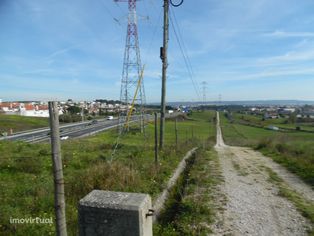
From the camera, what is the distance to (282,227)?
5.05 metres

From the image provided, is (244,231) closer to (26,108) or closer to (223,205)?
(223,205)

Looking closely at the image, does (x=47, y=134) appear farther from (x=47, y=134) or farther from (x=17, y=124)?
(x=17, y=124)

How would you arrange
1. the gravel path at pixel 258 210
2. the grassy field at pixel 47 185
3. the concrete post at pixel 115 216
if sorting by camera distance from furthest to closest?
the gravel path at pixel 258 210 < the grassy field at pixel 47 185 < the concrete post at pixel 115 216

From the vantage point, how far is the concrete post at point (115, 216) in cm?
271

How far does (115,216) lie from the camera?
276 centimetres

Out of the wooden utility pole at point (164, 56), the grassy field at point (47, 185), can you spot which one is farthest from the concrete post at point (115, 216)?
the wooden utility pole at point (164, 56)

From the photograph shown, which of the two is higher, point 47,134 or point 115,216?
point 115,216

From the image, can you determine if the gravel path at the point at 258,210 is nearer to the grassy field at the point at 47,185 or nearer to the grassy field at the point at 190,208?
the grassy field at the point at 190,208

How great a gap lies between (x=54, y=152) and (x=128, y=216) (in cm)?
100

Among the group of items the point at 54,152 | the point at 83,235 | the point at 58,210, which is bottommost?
the point at 83,235

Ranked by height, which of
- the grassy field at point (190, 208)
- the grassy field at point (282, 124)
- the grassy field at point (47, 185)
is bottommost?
the grassy field at point (282, 124)

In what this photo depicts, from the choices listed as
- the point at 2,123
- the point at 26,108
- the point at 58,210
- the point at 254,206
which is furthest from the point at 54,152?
the point at 26,108

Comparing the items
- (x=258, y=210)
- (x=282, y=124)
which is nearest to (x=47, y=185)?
(x=258, y=210)

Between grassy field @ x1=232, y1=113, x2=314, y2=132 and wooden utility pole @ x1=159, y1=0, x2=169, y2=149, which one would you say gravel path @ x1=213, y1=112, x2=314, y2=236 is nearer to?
wooden utility pole @ x1=159, y1=0, x2=169, y2=149
